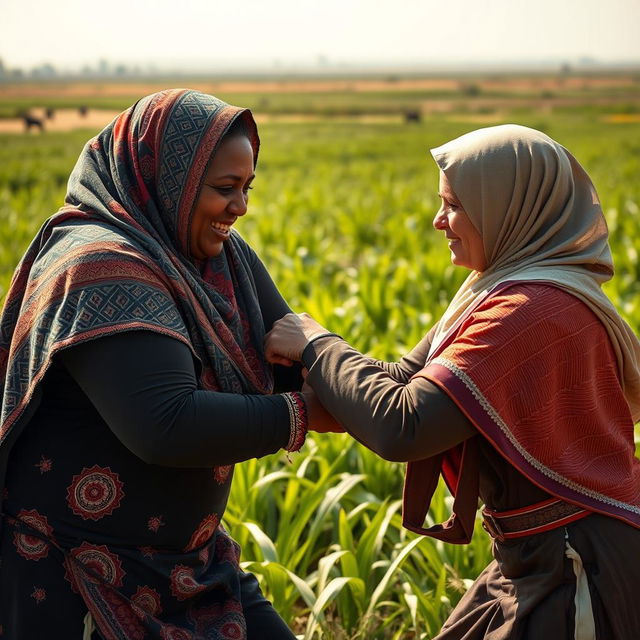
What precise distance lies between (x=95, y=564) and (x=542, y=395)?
0.98 meters

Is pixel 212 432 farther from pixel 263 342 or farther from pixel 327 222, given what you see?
pixel 327 222

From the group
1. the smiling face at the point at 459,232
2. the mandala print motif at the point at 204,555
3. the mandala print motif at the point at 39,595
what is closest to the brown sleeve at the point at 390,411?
the smiling face at the point at 459,232

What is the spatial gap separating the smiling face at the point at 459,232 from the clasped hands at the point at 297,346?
1.17 ft

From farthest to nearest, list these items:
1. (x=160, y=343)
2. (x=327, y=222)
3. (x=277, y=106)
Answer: (x=277, y=106)
(x=327, y=222)
(x=160, y=343)

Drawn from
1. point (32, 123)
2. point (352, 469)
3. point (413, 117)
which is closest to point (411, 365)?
point (352, 469)

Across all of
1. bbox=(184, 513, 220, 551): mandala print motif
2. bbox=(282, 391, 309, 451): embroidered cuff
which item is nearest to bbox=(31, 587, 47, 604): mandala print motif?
bbox=(184, 513, 220, 551): mandala print motif

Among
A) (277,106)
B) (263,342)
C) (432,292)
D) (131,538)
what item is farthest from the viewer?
(277,106)

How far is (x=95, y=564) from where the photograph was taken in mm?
1801

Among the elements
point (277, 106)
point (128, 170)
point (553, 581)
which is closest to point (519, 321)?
point (553, 581)

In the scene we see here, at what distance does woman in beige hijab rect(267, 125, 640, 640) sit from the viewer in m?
1.73

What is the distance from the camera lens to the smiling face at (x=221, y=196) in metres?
1.86

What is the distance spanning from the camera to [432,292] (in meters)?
5.61

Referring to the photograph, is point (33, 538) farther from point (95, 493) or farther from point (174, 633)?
point (174, 633)

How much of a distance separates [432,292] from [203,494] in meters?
3.87
